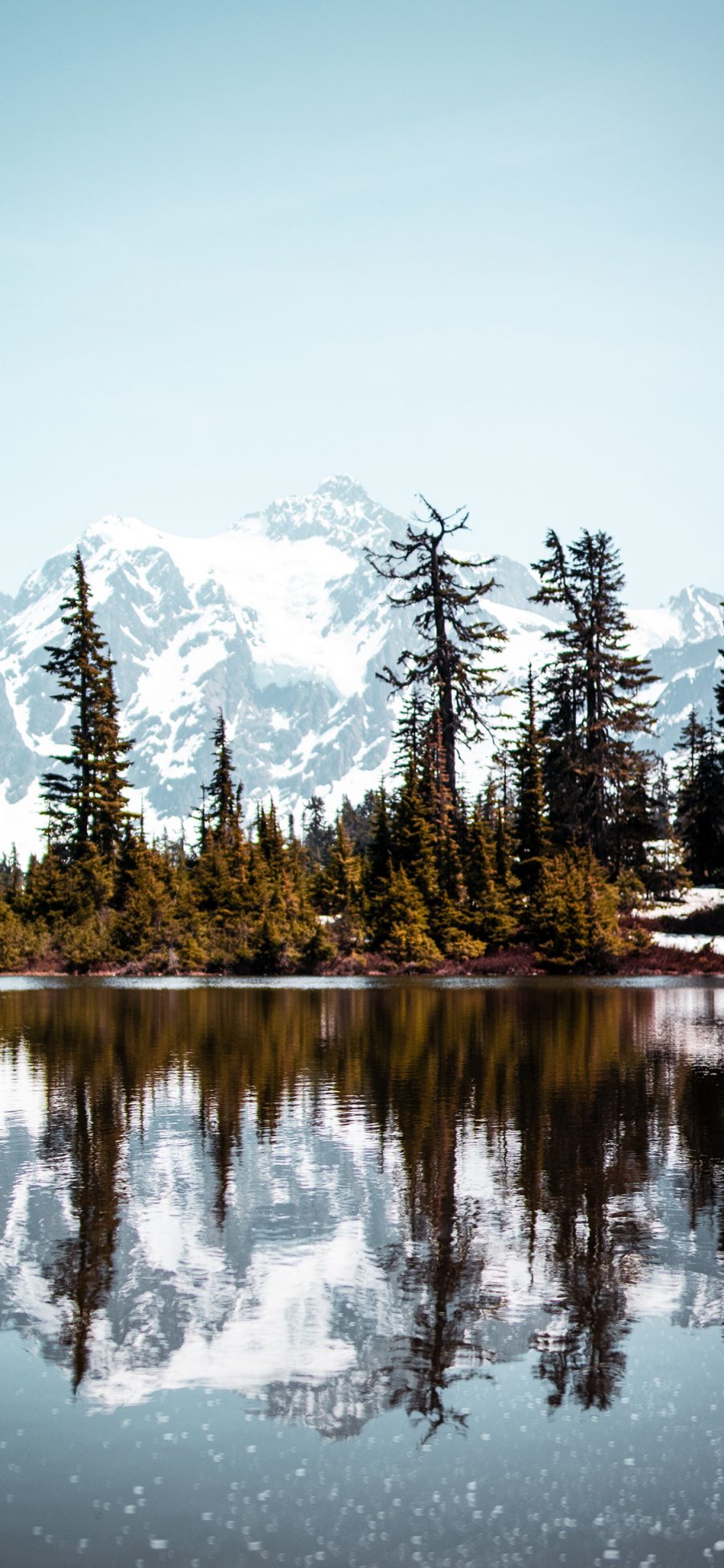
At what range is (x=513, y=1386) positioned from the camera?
8.14m

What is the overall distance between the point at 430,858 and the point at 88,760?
56.3ft

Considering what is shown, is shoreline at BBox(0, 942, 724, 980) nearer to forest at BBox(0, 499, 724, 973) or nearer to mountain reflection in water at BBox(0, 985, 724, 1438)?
forest at BBox(0, 499, 724, 973)

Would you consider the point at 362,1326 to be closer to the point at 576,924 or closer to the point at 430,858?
the point at 576,924

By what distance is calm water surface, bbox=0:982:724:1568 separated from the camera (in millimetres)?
6527

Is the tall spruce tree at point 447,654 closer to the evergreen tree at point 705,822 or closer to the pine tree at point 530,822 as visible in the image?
the pine tree at point 530,822

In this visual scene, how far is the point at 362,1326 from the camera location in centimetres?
923

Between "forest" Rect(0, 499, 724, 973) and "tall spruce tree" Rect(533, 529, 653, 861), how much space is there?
11 cm

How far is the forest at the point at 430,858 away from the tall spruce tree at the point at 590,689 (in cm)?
11

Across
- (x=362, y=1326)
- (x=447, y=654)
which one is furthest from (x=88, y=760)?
(x=362, y=1326)

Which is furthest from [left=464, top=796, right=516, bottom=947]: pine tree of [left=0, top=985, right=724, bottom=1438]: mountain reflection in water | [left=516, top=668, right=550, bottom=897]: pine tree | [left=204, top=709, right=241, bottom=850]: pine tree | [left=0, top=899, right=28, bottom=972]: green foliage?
[left=0, top=985, right=724, bottom=1438]: mountain reflection in water

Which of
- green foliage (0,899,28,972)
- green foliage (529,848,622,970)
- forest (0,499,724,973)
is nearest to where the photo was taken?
green foliage (529,848,622,970)

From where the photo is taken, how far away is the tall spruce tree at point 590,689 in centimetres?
6316

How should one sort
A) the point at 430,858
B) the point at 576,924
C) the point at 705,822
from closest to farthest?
the point at 576,924 < the point at 430,858 < the point at 705,822

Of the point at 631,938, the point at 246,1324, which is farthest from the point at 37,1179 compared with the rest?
the point at 631,938
